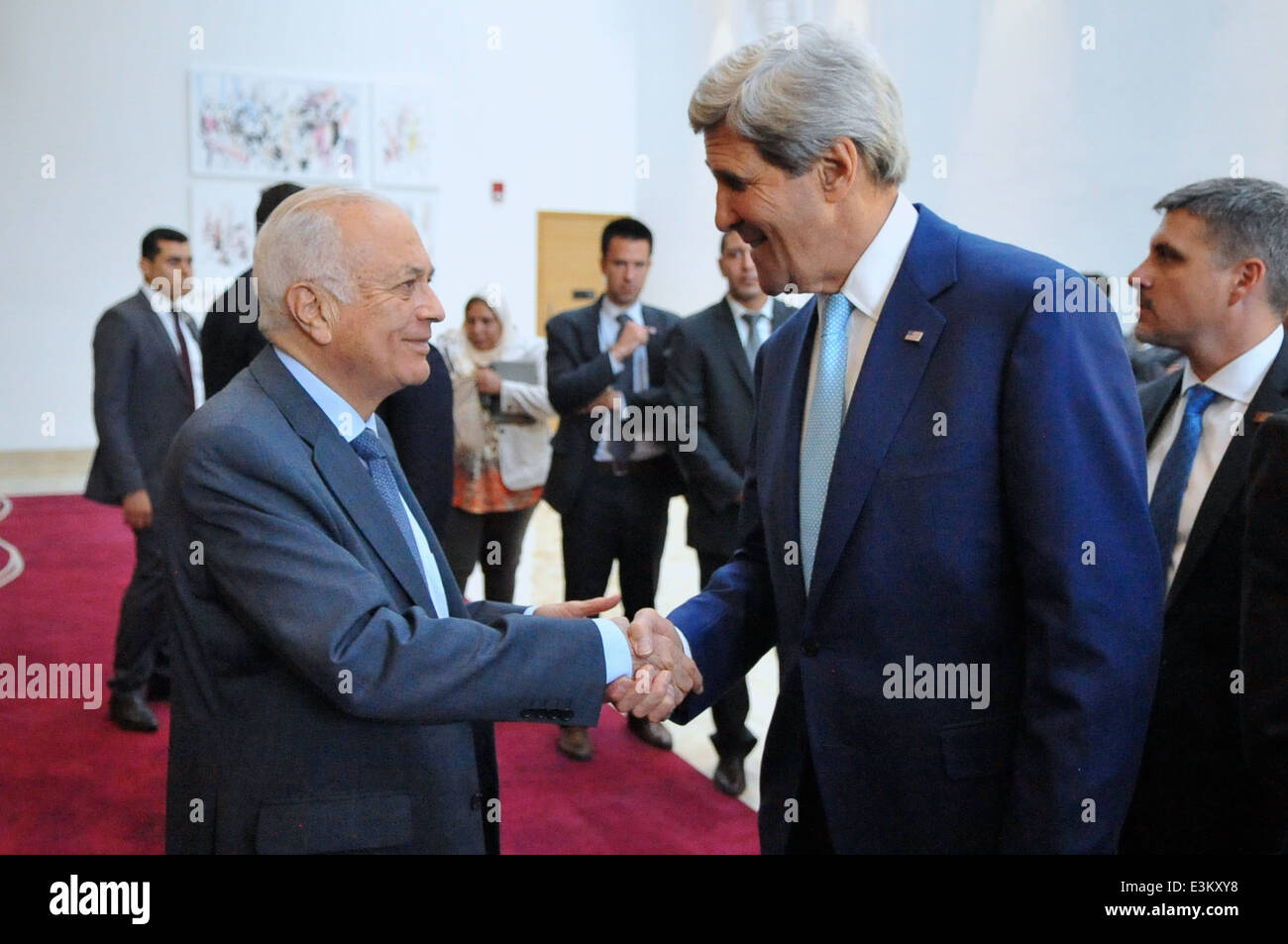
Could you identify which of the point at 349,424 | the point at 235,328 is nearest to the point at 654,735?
the point at 235,328

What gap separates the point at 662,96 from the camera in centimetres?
1152

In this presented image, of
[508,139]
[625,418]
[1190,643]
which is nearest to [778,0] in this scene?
[508,139]

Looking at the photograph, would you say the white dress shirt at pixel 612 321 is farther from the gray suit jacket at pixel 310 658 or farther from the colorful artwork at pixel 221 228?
the colorful artwork at pixel 221 228

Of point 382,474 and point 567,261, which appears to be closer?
point 382,474

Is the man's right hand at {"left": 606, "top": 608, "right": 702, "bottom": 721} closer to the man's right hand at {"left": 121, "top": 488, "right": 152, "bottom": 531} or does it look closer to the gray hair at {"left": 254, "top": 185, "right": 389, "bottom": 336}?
the gray hair at {"left": 254, "top": 185, "right": 389, "bottom": 336}

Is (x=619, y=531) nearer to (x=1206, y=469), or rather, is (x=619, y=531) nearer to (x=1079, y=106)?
(x=1206, y=469)

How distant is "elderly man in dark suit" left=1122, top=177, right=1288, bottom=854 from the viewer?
196cm

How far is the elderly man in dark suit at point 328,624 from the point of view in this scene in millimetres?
1556

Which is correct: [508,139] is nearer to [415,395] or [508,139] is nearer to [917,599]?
[415,395]

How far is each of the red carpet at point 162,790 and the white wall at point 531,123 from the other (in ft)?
12.2

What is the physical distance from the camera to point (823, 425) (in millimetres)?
1677

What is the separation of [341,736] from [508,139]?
10889 millimetres

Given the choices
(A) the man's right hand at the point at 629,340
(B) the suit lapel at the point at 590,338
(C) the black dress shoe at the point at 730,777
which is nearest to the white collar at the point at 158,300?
(B) the suit lapel at the point at 590,338

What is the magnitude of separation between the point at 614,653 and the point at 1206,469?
4.04ft
